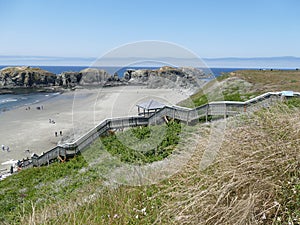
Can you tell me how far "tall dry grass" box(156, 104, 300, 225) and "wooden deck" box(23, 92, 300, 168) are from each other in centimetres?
747

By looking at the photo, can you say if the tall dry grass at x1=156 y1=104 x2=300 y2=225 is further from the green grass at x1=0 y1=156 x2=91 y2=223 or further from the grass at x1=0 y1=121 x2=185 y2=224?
the green grass at x1=0 y1=156 x2=91 y2=223

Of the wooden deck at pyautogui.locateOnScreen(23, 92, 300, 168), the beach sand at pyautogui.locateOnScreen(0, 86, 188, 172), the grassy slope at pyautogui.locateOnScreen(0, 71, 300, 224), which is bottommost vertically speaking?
the beach sand at pyautogui.locateOnScreen(0, 86, 188, 172)

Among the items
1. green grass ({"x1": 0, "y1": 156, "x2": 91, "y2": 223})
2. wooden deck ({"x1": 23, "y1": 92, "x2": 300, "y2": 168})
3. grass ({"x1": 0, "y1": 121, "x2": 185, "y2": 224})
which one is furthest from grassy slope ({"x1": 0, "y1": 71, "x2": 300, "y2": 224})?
wooden deck ({"x1": 23, "y1": 92, "x2": 300, "y2": 168})

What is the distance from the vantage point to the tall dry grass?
229cm

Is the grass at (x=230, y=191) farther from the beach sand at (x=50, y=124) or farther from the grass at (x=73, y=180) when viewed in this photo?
the beach sand at (x=50, y=124)

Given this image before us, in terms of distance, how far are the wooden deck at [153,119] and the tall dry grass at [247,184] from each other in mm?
7466

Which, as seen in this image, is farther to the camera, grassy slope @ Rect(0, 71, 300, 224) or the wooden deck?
the wooden deck

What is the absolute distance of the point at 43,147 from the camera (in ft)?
72.6

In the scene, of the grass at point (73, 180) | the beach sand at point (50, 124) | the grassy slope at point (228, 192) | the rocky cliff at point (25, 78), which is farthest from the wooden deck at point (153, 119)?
the rocky cliff at point (25, 78)

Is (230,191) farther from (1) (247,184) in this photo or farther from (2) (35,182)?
(2) (35,182)

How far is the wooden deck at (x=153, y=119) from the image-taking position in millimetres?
10953

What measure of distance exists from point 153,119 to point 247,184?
11.6m

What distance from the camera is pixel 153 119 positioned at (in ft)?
45.9

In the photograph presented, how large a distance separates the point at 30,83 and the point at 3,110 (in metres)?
37.0
